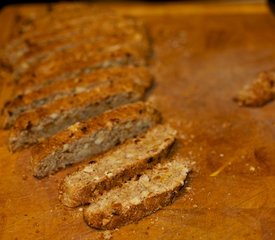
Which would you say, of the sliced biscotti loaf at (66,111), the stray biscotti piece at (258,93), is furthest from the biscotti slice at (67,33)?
the stray biscotti piece at (258,93)

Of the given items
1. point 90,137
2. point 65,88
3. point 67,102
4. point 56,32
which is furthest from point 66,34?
point 90,137

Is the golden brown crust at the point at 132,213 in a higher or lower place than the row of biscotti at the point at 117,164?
lower

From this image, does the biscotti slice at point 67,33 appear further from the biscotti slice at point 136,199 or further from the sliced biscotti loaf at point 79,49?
the biscotti slice at point 136,199

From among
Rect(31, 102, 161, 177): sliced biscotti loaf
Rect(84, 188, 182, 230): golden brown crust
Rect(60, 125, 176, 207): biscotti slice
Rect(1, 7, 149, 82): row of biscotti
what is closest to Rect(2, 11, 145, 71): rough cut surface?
Rect(1, 7, 149, 82): row of biscotti

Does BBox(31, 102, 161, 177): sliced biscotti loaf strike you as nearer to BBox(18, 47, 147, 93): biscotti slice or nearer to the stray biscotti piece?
BBox(18, 47, 147, 93): biscotti slice

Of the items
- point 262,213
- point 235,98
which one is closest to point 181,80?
point 235,98

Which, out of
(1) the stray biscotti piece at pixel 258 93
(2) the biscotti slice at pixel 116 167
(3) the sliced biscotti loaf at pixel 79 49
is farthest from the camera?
(3) the sliced biscotti loaf at pixel 79 49

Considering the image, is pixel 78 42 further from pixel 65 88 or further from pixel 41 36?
pixel 65 88
